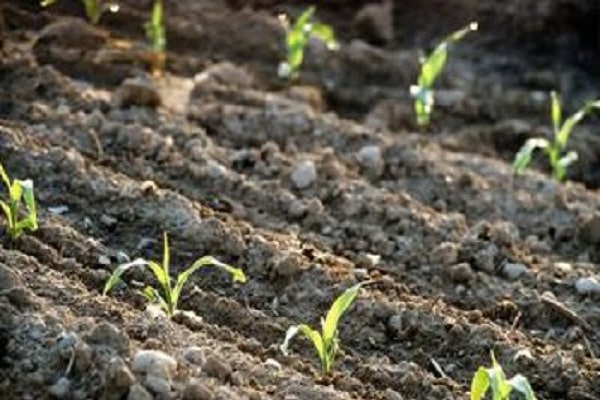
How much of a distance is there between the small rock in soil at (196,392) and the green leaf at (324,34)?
1.91 meters

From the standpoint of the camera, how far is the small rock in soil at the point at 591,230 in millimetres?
3141

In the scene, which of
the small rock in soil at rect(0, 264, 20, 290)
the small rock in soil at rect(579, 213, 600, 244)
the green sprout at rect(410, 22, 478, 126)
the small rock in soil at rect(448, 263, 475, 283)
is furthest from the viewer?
the green sprout at rect(410, 22, 478, 126)

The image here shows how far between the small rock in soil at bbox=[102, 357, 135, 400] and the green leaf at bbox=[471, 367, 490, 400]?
0.66 meters

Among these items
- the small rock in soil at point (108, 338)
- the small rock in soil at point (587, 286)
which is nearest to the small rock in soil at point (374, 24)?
the small rock in soil at point (587, 286)

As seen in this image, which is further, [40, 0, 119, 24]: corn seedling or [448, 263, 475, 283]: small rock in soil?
[40, 0, 119, 24]: corn seedling

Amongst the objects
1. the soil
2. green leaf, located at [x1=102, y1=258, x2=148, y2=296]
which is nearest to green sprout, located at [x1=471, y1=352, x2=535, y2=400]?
the soil

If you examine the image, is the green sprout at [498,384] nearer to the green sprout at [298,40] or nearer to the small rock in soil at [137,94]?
the small rock in soil at [137,94]

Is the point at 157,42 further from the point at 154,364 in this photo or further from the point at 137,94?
the point at 154,364

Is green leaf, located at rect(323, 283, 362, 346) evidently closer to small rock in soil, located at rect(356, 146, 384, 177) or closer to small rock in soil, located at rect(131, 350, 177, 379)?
small rock in soil, located at rect(131, 350, 177, 379)

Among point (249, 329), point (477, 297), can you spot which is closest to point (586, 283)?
point (477, 297)

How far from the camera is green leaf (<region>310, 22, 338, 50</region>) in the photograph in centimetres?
385

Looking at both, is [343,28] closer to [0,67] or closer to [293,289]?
[0,67]

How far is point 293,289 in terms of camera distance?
2.74 m

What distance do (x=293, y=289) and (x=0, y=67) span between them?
1.27 metres
